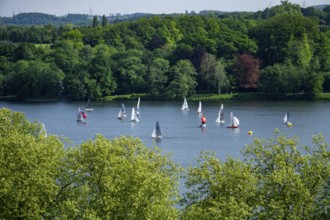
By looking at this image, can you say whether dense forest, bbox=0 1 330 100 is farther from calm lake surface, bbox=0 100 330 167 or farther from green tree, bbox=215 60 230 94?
calm lake surface, bbox=0 100 330 167

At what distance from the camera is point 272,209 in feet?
124

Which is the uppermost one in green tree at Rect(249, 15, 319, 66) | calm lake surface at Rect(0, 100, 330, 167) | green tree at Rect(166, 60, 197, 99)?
green tree at Rect(249, 15, 319, 66)

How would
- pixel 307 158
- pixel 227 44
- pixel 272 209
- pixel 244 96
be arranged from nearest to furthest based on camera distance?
pixel 272 209 → pixel 307 158 → pixel 244 96 → pixel 227 44

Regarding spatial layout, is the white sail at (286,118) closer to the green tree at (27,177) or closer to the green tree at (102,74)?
the green tree at (102,74)

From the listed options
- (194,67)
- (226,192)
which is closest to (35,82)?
(194,67)

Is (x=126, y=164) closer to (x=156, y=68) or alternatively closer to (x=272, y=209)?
(x=272, y=209)

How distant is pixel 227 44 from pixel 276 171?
116m

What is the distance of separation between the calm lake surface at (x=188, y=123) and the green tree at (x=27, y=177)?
95.2 ft

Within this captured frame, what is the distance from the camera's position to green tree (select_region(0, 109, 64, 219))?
38.7 m

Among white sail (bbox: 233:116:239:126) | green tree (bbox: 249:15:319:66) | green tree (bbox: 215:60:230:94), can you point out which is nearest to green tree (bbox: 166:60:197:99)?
green tree (bbox: 215:60:230:94)

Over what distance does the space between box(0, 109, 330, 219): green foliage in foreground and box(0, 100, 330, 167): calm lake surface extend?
95.3 feet

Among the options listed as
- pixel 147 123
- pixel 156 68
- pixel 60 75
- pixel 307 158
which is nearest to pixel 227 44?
pixel 156 68

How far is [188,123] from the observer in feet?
350

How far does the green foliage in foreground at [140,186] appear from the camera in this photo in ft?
123
